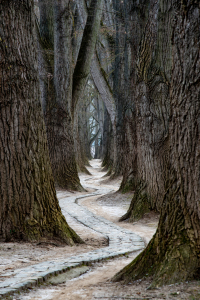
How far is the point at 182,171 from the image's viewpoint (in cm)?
289

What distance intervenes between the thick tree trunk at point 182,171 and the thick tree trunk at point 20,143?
7.65 feet

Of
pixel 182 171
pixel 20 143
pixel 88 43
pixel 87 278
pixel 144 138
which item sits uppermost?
pixel 88 43

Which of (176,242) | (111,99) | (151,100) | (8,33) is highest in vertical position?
(111,99)

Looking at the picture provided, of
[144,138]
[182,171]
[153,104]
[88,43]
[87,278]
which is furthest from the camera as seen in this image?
[88,43]

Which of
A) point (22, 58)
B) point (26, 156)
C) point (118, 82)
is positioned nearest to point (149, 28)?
point (22, 58)

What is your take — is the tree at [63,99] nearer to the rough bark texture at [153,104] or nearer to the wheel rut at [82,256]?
the wheel rut at [82,256]

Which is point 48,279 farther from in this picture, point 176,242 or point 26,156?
point 26,156

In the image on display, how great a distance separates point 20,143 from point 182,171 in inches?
110

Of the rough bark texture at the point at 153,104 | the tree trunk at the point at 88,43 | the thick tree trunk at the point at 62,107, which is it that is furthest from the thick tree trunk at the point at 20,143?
the tree trunk at the point at 88,43

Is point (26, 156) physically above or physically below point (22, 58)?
below

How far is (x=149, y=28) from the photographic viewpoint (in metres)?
7.52

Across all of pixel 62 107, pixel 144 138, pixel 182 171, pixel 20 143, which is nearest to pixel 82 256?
pixel 20 143

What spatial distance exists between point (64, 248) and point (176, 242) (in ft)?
8.07

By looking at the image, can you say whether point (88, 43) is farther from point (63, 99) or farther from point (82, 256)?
point (82, 256)
